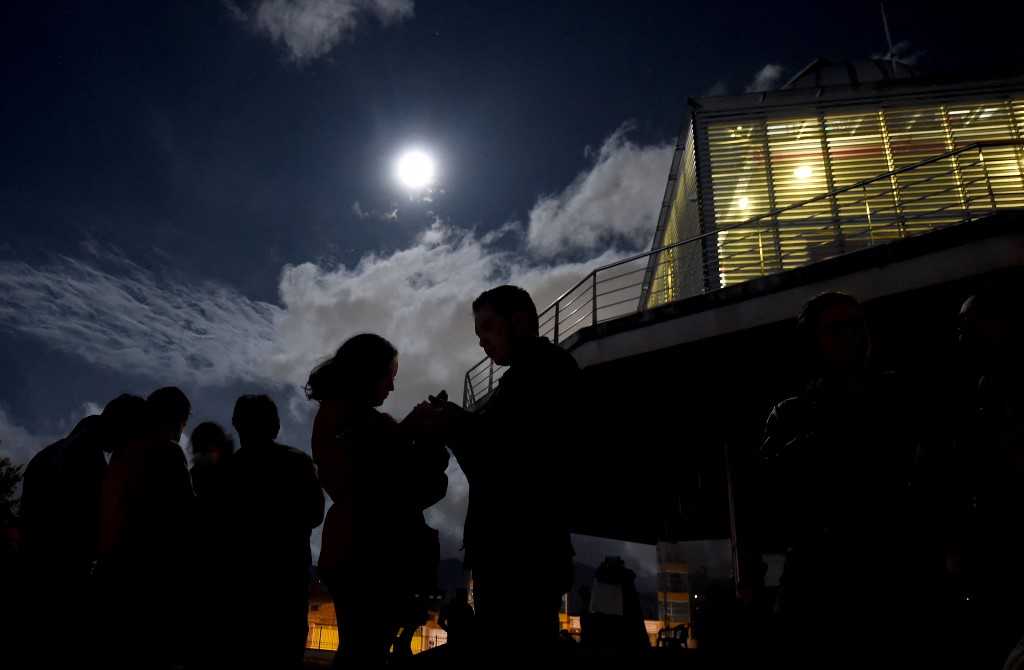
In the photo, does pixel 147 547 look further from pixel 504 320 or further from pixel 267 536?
pixel 504 320

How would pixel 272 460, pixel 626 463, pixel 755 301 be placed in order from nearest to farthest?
pixel 272 460, pixel 755 301, pixel 626 463

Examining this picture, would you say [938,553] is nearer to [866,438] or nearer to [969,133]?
[866,438]

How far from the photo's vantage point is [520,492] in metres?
1.76

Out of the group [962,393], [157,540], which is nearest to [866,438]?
[962,393]

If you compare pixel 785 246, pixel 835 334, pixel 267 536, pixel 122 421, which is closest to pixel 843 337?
pixel 835 334

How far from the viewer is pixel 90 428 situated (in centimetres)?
346

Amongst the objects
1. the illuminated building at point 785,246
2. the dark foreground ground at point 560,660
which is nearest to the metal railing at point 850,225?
the illuminated building at point 785,246

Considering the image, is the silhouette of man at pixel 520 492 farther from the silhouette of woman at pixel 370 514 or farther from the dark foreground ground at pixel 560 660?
the silhouette of woman at pixel 370 514

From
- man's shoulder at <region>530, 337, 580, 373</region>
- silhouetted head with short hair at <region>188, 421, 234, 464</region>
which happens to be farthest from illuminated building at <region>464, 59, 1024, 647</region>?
man's shoulder at <region>530, 337, 580, 373</region>

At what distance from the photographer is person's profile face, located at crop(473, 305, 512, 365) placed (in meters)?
2.14

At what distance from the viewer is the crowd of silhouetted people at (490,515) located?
4.65 ft

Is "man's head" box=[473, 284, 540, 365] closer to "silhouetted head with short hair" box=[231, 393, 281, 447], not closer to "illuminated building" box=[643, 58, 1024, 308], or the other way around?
"silhouetted head with short hair" box=[231, 393, 281, 447]

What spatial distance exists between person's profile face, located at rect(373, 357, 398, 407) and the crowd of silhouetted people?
0.5 inches

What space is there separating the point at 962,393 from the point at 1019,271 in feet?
1.14
